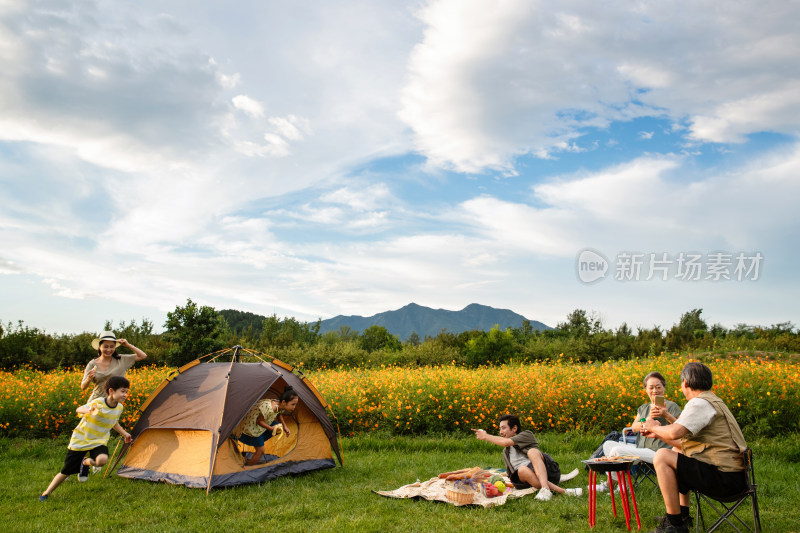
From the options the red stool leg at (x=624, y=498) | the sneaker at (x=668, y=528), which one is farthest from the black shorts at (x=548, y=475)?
the sneaker at (x=668, y=528)

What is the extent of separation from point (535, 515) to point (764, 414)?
22.4 feet

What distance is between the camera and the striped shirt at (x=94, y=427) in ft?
22.8

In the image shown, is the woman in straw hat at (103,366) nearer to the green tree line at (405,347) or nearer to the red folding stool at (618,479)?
the red folding stool at (618,479)

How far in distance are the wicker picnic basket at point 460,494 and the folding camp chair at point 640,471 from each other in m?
2.03

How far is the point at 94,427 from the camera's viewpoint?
23.0ft

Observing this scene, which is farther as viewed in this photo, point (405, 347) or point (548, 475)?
point (405, 347)

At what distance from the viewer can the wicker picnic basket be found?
640cm

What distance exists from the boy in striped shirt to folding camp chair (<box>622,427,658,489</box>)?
21.1 ft

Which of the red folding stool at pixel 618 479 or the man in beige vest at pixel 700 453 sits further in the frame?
the red folding stool at pixel 618 479

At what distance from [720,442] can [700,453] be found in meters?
0.20

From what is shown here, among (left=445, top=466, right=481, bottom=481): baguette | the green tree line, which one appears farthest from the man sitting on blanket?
the green tree line

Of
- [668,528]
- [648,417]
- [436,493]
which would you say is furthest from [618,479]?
[436,493]

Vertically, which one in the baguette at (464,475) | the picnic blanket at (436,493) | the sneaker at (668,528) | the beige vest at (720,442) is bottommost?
the picnic blanket at (436,493)

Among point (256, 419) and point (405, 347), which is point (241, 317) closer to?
point (405, 347)
